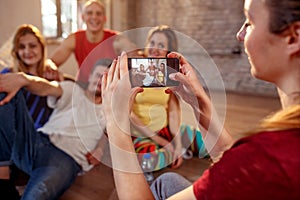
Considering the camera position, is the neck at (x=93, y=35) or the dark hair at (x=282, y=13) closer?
the dark hair at (x=282, y=13)

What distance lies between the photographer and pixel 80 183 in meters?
1.68

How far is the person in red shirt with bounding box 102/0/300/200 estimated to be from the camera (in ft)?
1.43

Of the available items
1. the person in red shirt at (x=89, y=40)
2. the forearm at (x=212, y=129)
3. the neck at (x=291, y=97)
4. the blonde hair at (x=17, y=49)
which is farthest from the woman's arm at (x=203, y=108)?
the person in red shirt at (x=89, y=40)

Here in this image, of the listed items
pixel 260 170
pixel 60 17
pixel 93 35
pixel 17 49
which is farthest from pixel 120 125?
pixel 60 17

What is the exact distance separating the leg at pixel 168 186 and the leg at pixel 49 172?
62 centimetres

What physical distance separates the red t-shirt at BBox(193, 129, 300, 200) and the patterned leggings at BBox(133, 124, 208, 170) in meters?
1.11

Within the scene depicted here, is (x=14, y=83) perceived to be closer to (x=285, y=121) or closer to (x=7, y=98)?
(x=7, y=98)

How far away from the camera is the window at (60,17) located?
477 centimetres

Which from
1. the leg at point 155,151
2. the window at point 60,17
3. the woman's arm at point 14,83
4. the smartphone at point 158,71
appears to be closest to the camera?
the smartphone at point 158,71

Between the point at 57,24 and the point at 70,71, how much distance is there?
0.89 m

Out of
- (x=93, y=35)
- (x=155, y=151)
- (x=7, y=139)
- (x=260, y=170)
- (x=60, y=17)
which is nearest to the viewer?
(x=260, y=170)

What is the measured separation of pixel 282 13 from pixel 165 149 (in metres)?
1.37

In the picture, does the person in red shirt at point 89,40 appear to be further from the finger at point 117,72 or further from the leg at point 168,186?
the finger at point 117,72

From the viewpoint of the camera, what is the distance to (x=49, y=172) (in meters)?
1.40
